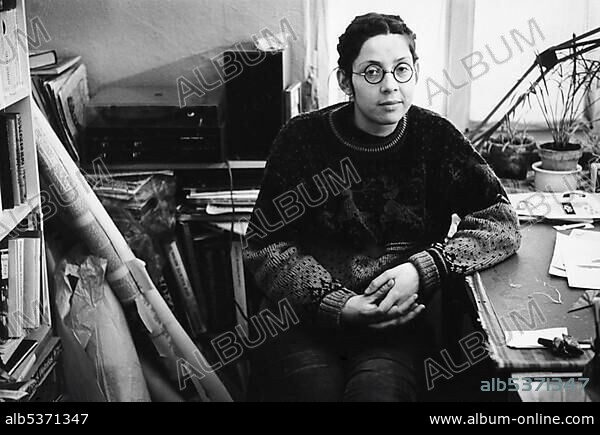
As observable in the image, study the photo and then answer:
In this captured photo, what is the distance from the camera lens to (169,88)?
8.23 ft

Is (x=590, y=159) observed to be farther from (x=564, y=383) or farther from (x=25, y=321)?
(x=25, y=321)

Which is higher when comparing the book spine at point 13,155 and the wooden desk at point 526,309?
the book spine at point 13,155

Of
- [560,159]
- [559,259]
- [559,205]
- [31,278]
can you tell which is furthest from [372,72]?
[31,278]

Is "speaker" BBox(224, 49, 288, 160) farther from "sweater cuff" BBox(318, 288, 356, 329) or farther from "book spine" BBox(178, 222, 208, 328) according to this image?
"sweater cuff" BBox(318, 288, 356, 329)

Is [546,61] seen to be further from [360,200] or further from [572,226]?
[360,200]

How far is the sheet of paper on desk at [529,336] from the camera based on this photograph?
133 centimetres

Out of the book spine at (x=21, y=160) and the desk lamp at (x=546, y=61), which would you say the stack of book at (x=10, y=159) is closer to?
the book spine at (x=21, y=160)

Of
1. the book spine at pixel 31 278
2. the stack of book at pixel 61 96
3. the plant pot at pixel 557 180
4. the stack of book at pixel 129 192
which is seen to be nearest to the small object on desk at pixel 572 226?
the plant pot at pixel 557 180

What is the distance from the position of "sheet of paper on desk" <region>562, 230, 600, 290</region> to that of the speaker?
90 centimetres

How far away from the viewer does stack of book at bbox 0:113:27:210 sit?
5.84ft

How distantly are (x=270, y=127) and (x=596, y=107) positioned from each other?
0.99 meters

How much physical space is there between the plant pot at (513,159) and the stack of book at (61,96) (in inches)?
46.1

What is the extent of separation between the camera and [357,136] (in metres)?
1.76

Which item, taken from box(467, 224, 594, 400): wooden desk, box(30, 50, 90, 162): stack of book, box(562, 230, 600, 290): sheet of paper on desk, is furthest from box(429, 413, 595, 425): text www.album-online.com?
box(30, 50, 90, 162): stack of book
